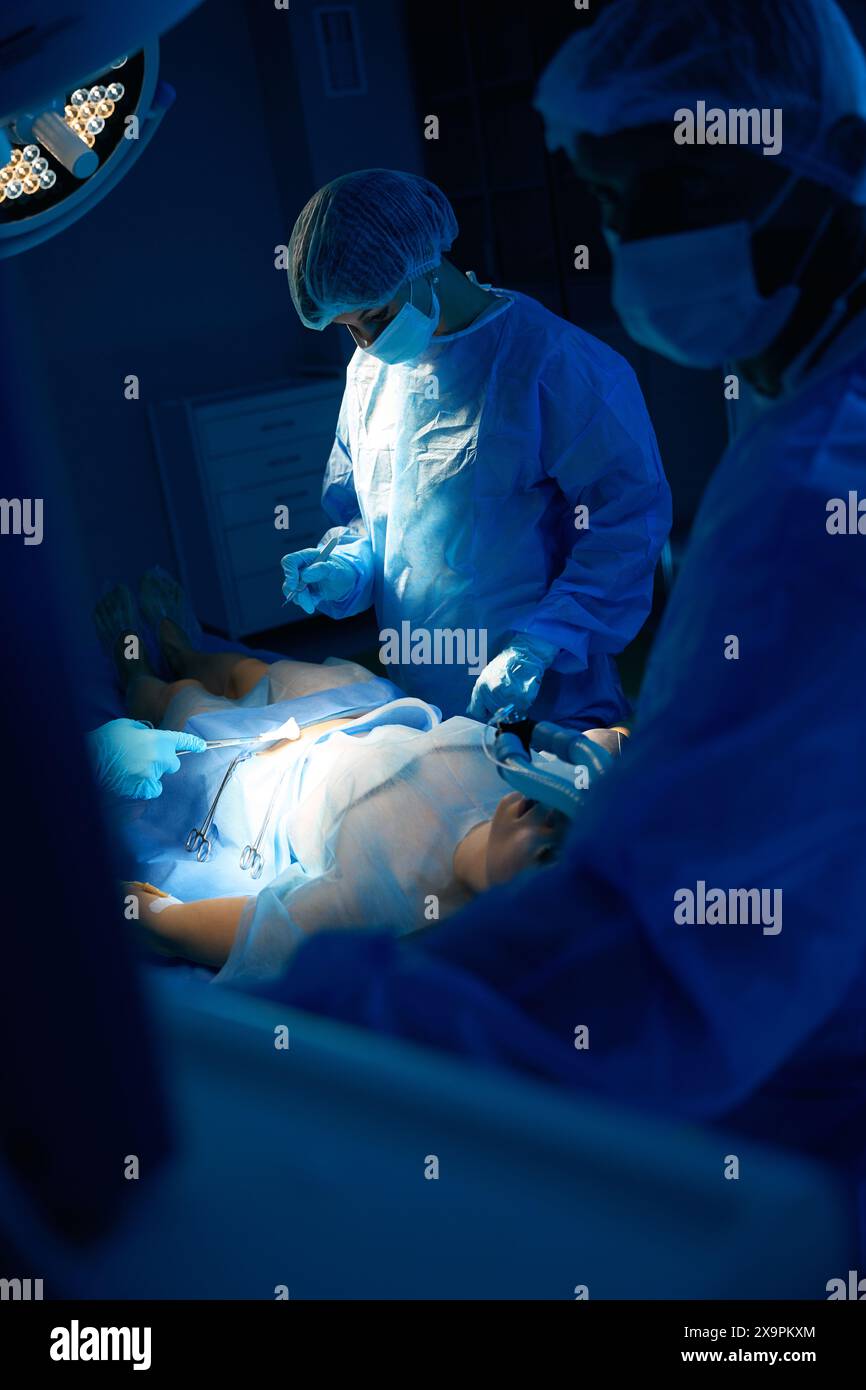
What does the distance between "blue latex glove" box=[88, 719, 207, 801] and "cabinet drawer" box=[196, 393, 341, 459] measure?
2492 mm

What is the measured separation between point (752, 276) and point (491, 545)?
1312mm

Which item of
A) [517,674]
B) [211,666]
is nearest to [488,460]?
[517,674]

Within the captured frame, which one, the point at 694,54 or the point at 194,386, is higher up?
the point at 194,386

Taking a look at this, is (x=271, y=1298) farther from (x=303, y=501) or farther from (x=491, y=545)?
(x=303, y=501)

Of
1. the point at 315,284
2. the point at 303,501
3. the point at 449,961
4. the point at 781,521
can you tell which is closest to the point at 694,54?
the point at 781,521

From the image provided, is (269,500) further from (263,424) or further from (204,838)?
(204,838)

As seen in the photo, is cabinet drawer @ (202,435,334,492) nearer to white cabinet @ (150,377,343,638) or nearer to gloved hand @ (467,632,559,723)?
white cabinet @ (150,377,343,638)

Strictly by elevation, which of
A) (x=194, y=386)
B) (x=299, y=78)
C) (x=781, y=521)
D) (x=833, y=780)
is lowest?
(x=833, y=780)

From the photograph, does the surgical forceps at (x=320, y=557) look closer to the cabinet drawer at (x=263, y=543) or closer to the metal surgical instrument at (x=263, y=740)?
the metal surgical instrument at (x=263, y=740)

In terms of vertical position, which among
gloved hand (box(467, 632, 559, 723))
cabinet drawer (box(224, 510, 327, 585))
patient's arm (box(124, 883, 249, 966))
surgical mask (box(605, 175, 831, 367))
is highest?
cabinet drawer (box(224, 510, 327, 585))

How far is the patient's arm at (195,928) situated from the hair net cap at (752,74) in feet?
4.19

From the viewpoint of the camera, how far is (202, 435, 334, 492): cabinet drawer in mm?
4488

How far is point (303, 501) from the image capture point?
15.4 feet

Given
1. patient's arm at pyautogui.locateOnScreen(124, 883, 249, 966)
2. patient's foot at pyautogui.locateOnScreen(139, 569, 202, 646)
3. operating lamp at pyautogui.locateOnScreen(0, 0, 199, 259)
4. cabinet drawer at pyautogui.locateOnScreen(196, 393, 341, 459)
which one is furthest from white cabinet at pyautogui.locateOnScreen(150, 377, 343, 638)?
operating lamp at pyautogui.locateOnScreen(0, 0, 199, 259)
